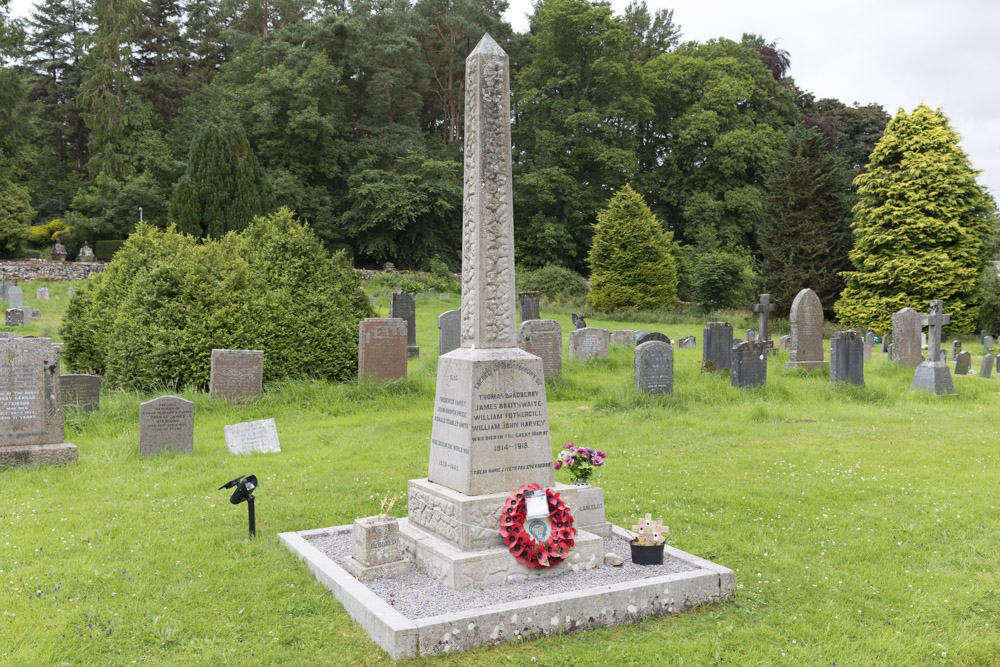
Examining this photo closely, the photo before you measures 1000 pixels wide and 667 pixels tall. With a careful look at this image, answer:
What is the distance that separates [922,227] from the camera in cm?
2917

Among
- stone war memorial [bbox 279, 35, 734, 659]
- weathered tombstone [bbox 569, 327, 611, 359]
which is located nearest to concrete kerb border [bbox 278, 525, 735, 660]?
stone war memorial [bbox 279, 35, 734, 659]

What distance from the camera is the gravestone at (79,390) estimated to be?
1052 cm

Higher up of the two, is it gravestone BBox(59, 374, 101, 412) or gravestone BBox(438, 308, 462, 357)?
gravestone BBox(438, 308, 462, 357)

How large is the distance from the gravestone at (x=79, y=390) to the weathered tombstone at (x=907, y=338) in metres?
16.6

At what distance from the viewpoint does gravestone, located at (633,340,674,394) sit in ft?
42.3

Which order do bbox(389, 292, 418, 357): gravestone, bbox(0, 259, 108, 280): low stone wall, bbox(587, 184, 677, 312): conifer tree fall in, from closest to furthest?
bbox(389, 292, 418, 357): gravestone, bbox(0, 259, 108, 280): low stone wall, bbox(587, 184, 677, 312): conifer tree

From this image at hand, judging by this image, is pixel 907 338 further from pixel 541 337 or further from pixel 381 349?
pixel 381 349

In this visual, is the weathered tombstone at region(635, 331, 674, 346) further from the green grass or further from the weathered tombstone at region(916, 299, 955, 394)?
the weathered tombstone at region(916, 299, 955, 394)

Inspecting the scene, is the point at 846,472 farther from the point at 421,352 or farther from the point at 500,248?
the point at 421,352

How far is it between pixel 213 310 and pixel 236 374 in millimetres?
1707

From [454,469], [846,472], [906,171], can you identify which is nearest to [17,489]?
[454,469]

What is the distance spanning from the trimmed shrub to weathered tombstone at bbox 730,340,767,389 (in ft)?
23.6

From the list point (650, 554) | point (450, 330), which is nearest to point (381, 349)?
point (450, 330)

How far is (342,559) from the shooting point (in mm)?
5590
